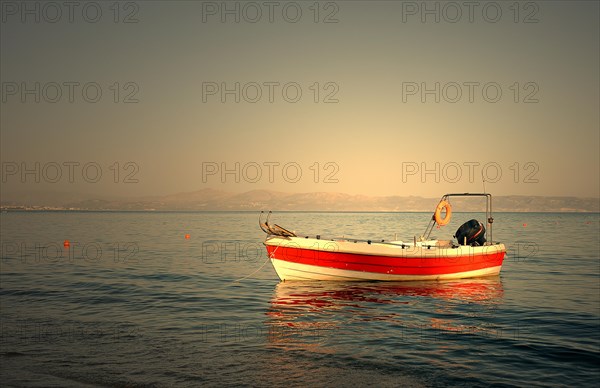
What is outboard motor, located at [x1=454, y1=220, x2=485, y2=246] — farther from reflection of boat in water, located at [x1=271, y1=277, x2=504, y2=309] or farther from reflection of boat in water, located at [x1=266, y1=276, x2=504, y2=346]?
reflection of boat in water, located at [x1=271, y1=277, x2=504, y2=309]

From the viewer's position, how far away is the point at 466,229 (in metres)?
29.1

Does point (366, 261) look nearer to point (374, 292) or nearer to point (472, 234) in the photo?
point (374, 292)

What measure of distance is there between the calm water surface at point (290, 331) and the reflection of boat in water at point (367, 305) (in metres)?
0.08

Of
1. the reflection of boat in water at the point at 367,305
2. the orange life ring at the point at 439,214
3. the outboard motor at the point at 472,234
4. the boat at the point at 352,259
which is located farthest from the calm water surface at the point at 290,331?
the orange life ring at the point at 439,214

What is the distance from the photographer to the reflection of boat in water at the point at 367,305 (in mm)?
16844

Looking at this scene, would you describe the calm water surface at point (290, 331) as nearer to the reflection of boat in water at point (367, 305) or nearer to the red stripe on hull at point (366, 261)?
the reflection of boat in water at point (367, 305)

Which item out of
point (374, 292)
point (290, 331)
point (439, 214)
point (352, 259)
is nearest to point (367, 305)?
point (374, 292)

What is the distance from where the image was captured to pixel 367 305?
20.8 m

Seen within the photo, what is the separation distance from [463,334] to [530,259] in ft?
101

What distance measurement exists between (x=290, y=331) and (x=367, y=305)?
18.0 feet

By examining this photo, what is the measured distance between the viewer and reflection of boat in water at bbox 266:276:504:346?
16844 millimetres

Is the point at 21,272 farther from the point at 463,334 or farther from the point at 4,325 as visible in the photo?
the point at 463,334

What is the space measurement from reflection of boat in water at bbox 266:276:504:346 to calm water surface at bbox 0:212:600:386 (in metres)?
0.08

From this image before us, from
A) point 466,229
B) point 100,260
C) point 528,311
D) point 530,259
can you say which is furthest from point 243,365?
point 530,259
